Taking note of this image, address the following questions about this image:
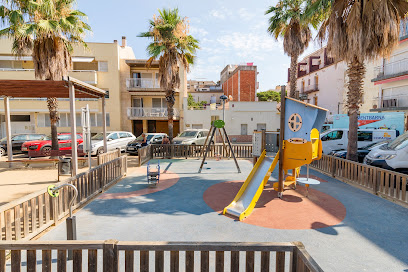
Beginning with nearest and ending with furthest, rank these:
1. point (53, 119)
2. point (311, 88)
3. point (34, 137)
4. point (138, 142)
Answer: point (53, 119), point (138, 142), point (34, 137), point (311, 88)

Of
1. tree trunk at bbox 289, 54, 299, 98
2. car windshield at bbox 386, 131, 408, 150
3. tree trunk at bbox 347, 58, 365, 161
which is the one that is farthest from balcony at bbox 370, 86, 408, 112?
tree trunk at bbox 347, 58, 365, 161

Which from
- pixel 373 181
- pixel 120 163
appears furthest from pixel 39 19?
pixel 373 181

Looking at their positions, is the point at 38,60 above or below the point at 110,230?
above

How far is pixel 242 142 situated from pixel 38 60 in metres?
20.4

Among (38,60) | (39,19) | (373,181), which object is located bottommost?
(373,181)

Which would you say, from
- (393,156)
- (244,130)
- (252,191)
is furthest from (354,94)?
(244,130)

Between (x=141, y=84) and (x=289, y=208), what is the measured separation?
21939mm

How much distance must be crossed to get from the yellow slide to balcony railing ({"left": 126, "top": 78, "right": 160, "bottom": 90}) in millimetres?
19448

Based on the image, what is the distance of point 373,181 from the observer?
788 centimetres

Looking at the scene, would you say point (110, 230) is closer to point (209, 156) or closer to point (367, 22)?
point (209, 156)

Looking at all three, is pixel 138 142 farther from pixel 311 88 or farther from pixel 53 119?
pixel 311 88

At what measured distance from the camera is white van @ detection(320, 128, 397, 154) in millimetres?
14344

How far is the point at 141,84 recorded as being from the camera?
24.6 meters

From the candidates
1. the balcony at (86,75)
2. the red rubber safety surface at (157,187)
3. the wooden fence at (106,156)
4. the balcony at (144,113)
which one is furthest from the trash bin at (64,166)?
the balcony at (86,75)
